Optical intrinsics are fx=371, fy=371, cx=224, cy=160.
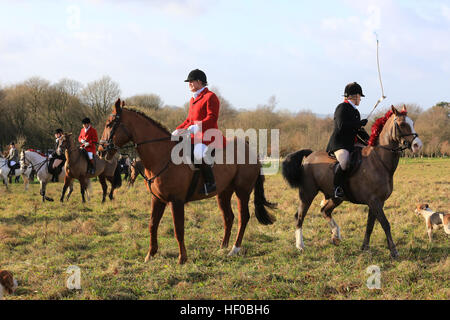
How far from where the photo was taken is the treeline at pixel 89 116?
37094mm

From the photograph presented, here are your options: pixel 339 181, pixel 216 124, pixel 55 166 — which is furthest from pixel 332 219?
pixel 55 166

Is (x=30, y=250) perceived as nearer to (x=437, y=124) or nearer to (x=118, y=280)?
(x=118, y=280)

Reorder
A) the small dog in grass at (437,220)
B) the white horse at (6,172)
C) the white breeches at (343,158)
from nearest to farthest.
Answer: the white breeches at (343,158) → the small dog in grass at (437,220) → the white horse at (6,172)

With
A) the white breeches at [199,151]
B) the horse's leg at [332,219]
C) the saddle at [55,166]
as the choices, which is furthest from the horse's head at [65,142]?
the horse's leg at [332,219]

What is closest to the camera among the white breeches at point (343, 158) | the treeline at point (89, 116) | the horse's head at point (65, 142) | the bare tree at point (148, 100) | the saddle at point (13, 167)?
the white breeches at point (343, 158)

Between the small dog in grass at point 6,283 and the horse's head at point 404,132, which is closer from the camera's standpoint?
the small dog in grass at point 6,283

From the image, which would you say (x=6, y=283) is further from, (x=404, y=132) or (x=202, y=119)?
(x=404, y=132)

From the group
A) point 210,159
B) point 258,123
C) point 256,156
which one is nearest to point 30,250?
point 210,159

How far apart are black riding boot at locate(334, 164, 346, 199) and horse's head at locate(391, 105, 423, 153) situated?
3.25 ft

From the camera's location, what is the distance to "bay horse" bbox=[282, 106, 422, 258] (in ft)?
19.2

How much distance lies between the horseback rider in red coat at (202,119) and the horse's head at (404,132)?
2790 millimetres

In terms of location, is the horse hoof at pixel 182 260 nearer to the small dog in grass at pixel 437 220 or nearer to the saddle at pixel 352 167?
the saddle at pixel 352 167

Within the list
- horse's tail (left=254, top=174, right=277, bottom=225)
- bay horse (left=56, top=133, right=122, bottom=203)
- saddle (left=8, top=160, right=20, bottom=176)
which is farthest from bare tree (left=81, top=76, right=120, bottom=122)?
horse's tail (left=254, top=174, right=277, bottom=225)
